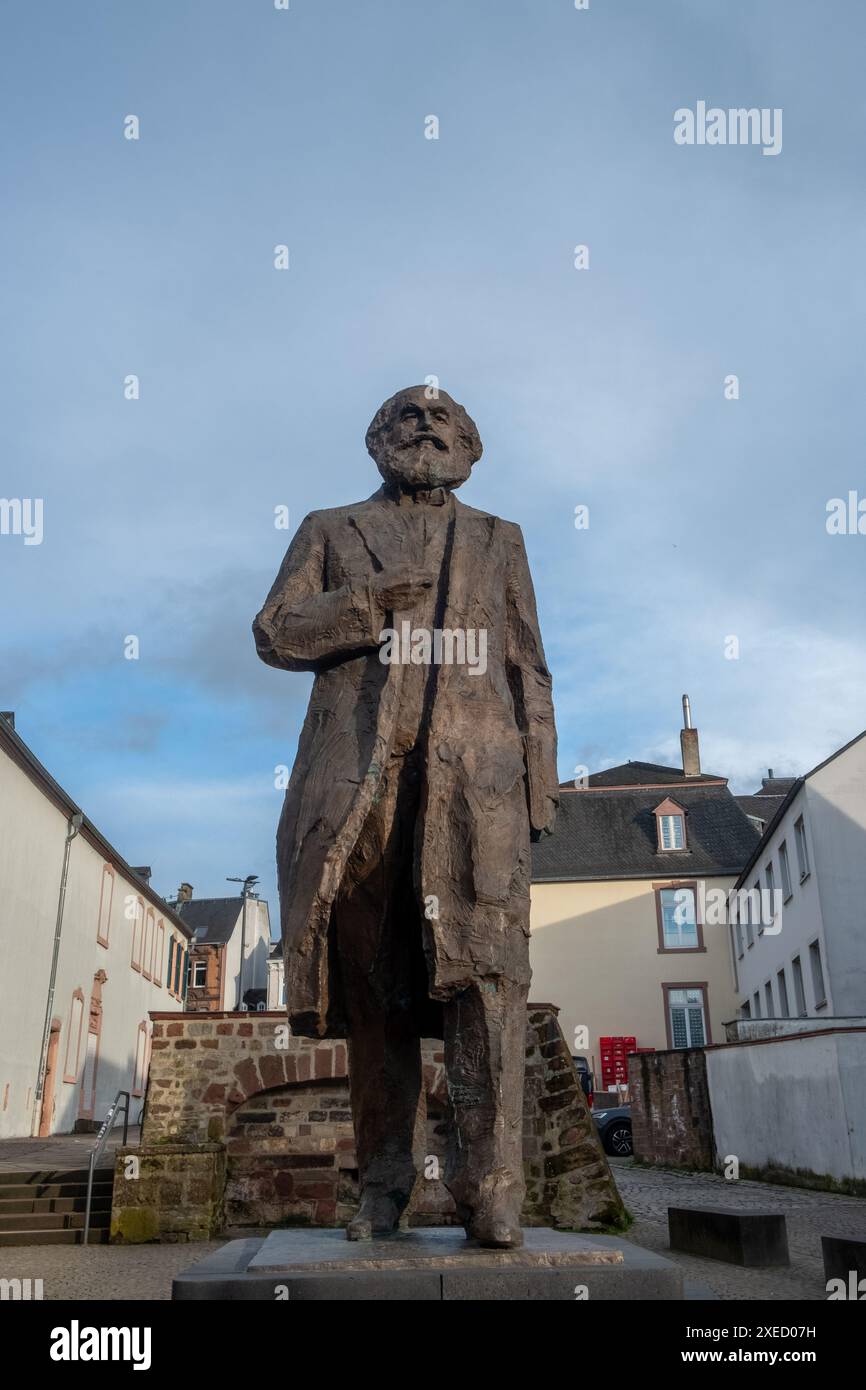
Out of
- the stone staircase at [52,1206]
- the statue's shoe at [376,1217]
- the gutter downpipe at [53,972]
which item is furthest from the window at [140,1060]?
the statue's shoe at [376,1217]

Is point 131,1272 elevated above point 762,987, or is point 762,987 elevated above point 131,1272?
point 762,987

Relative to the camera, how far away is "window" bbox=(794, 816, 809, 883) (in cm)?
2484

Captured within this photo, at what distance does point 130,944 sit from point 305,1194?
77.3 ft

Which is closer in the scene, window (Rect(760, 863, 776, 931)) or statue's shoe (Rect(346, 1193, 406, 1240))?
statue's shoe (Rect(346, 1193, 406, 1240))

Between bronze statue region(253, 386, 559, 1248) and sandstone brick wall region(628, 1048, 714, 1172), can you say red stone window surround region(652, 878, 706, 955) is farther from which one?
bronze statue region(253, 386, 559, 1248)

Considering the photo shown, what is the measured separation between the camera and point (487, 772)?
360 cm

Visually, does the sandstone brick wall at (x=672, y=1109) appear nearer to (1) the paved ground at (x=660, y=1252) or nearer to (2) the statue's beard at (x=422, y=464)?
(1) the paved ground at (x=660, y=1252)

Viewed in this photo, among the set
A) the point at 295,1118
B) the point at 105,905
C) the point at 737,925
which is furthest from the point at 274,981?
the point at 295,1118

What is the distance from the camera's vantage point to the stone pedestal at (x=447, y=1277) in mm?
2812

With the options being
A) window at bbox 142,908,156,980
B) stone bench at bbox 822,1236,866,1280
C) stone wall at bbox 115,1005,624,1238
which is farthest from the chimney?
stone bench at bbox 822,1236,866,1280

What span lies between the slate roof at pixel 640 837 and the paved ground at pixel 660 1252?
18695 mm

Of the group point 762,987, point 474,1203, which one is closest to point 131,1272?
point 474,1203

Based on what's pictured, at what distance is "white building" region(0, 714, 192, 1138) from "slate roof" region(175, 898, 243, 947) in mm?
12636
